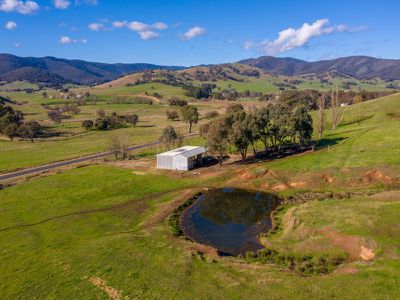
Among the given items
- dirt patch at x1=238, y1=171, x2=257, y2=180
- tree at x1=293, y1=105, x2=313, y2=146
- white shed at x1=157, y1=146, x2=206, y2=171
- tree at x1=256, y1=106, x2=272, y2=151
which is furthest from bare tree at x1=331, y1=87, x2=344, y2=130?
dirt patch at x1=238, y1=171, x2=257, y2=180

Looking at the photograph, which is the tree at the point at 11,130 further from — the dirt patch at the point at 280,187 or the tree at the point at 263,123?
the dirt patch at the point at 280,187

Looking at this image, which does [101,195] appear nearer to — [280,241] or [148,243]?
[148,243]

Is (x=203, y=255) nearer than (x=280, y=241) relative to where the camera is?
Yes

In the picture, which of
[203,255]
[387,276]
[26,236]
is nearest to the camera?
[387,276]

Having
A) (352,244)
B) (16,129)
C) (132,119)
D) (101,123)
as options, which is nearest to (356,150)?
(352,244)

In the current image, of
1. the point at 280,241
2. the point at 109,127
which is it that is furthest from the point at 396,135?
the point at 109,127

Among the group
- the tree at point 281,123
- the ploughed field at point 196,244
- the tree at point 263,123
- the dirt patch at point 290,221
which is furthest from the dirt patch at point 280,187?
the tree at point 281,123

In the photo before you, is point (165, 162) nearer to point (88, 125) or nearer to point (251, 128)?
point (251, 128)
